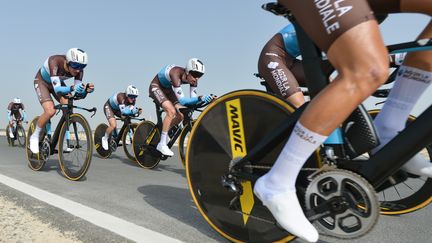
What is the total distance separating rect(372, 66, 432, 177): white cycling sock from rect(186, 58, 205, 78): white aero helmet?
5.03 metres

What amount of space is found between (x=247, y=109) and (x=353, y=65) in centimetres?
80

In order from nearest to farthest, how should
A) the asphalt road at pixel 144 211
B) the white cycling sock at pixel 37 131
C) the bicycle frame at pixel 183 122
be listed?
the asphalt road at pixel 144 211, the white cycling sock at pixel 37 131, the bicycle frame at pixel 183 122

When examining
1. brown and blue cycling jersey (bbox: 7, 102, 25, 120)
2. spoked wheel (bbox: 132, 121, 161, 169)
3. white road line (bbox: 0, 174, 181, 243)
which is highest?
white road line (bbox: 0, 174, 181, 243)

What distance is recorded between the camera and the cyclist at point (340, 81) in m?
1.47

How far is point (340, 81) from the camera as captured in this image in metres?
1.51

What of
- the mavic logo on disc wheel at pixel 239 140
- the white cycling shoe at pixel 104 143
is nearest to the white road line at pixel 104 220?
the mavic logo on disc wheel at pixel 239 140

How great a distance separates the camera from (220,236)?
234 centimetres

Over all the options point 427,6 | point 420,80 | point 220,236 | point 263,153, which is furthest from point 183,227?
point 427,6

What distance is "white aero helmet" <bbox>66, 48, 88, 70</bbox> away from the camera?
5.48m

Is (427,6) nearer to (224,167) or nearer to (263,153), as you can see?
(263,153)

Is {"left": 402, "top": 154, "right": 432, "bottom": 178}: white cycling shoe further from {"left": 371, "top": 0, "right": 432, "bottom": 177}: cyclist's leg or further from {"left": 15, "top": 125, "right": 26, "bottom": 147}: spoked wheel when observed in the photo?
{"left": 15, "top": 125, "right": 26, "bottom": 147}: spoked wheel

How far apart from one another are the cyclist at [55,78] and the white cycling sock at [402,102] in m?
4.33

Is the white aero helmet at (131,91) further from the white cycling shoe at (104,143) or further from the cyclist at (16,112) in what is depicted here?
the cyclist at (16,112)

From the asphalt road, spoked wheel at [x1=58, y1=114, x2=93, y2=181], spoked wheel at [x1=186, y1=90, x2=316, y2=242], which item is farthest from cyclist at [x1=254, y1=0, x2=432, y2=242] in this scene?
spoked wheel at [x1=58, y1=114, x2=93, y2=181]
